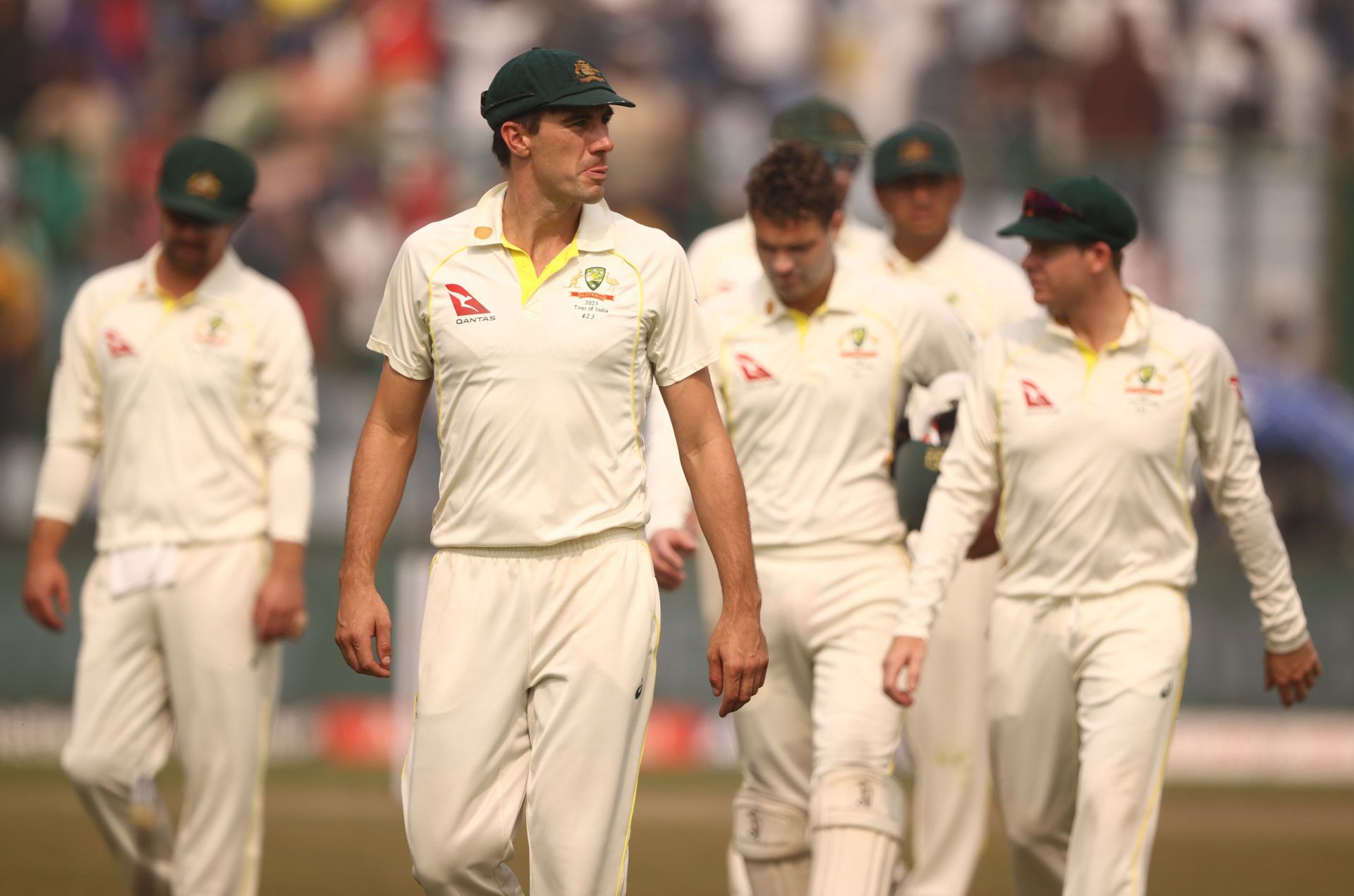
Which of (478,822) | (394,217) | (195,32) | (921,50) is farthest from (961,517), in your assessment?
(195,32)

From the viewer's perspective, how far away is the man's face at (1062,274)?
19.2 ft

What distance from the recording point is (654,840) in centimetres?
924

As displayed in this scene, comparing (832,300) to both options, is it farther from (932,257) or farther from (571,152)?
(571,152)

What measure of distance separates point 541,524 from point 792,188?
1.88m

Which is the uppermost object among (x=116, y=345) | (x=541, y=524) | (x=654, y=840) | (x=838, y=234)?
(x=838, y=234)

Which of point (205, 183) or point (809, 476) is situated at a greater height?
point (205, 183)

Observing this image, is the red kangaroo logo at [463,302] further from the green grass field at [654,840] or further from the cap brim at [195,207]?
the green grass field at [654,840]

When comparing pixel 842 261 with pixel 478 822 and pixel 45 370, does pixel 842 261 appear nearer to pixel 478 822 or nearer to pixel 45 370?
pixel 478 822

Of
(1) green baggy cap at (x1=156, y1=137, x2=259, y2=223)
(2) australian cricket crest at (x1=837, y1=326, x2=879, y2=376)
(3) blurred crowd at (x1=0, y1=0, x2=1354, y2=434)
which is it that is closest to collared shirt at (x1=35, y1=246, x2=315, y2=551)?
(1) green baggy cap at (x1=156, y1=137, x2=259, y2=223)

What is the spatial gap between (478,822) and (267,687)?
7.27 feet

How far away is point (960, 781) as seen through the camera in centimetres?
672

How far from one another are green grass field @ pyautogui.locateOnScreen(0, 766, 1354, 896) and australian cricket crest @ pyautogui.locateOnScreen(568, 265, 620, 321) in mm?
3913

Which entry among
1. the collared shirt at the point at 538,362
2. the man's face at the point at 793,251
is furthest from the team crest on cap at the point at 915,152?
the collared shirt at the point at 538,362

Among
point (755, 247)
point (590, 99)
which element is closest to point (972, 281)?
point (755, 247)
